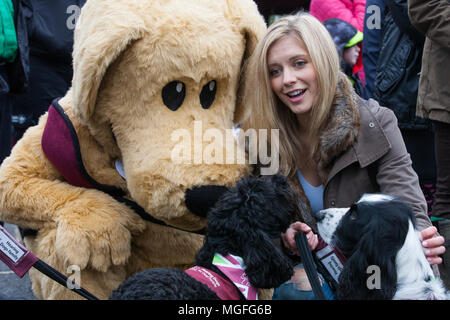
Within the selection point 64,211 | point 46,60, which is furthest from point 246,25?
point 46,60

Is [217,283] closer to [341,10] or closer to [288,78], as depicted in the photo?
[288,78]

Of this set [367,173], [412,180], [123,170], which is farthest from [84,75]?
[412,180]

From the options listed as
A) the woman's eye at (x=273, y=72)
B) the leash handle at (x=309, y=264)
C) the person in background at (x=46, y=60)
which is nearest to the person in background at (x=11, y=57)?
the person in background at (x=46, y=60)

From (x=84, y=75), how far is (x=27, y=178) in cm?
69

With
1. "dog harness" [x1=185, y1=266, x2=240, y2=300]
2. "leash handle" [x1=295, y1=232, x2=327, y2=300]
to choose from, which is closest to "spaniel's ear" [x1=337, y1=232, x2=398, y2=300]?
"leash handle" [x1=295, y1=232, x2=327, y2=300]

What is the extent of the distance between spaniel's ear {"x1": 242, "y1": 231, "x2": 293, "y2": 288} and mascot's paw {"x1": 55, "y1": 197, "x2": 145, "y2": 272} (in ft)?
2.21

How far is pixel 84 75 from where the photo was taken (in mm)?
2340

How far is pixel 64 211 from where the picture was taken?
100 inches

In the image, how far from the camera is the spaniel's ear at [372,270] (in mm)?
2172

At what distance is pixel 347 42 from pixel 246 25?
2.58 meters

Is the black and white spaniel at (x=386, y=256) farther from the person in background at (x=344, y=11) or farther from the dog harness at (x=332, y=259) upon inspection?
the person in background at (x=344, y=11)

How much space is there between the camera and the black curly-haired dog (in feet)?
6.94

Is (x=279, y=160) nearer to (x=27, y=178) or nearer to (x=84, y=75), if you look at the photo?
(x=84, y=75)

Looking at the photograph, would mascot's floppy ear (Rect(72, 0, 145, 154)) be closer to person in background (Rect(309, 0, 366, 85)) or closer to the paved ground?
the paved ground
